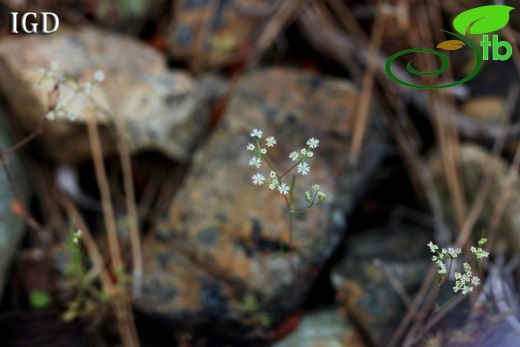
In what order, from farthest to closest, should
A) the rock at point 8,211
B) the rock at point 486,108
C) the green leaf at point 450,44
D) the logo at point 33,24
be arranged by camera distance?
the logo at point 33,24 < the rock at point 486,108 < the green leaf at point 450,44 < the rock at point 8,211

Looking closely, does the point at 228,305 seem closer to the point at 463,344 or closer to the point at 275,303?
the point at 275,303

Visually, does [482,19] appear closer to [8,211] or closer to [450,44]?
[450,44]

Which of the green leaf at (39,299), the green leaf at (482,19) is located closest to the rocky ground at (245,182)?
the green leaf at (39,299)

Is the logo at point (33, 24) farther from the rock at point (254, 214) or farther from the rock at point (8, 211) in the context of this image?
the rock at point (254, 214)

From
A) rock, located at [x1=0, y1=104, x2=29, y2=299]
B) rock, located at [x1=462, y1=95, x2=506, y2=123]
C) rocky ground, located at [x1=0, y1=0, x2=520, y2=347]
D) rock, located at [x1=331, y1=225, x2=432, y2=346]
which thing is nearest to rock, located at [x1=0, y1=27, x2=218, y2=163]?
rocky ground, located at [x1=0, y1=0, x2=520, y2=347]

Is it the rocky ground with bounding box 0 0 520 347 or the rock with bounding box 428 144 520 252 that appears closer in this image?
the rocky ground with bounding box 0 0 520 347

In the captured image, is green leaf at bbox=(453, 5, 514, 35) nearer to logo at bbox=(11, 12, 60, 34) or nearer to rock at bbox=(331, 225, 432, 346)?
rock at bbox=(331, 225, 432, 346)
